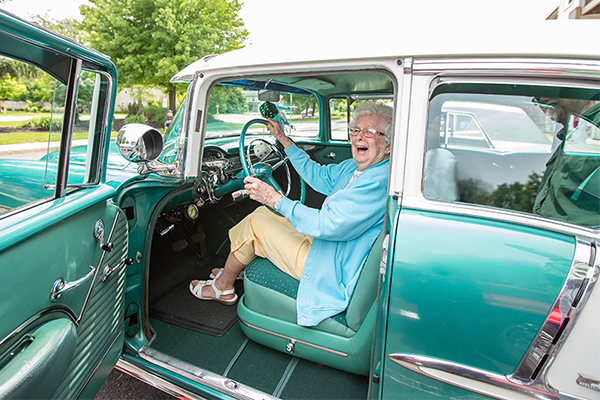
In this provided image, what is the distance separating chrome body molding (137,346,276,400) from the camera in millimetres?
1599

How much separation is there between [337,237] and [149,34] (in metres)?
14.6

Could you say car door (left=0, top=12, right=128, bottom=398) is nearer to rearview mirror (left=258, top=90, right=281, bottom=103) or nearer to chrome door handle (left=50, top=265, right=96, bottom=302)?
chrome door handle (left=50, top=265, right=96, bottom=302)

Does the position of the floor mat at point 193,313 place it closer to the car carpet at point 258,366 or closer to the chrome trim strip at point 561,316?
the car carpet at point 258,366

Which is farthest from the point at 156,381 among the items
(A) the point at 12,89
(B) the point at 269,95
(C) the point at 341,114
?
(C) the point at 341,114

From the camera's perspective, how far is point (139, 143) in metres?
1.58

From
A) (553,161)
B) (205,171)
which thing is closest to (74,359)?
(205,171)

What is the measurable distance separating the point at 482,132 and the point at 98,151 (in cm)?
163

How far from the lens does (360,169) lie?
2014mm

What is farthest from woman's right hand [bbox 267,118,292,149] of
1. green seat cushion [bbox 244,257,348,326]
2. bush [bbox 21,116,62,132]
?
bush [bbox 21,116,62,132]

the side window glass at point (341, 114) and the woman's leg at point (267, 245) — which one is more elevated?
the side window glass at point (341, 114)

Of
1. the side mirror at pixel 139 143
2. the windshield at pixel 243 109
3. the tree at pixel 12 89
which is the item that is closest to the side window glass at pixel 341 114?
the windshield at pixel 243 109

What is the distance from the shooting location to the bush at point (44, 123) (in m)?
1.20

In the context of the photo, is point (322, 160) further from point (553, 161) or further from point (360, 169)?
point (553, 161)

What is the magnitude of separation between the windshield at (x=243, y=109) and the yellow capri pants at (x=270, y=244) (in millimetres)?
827
